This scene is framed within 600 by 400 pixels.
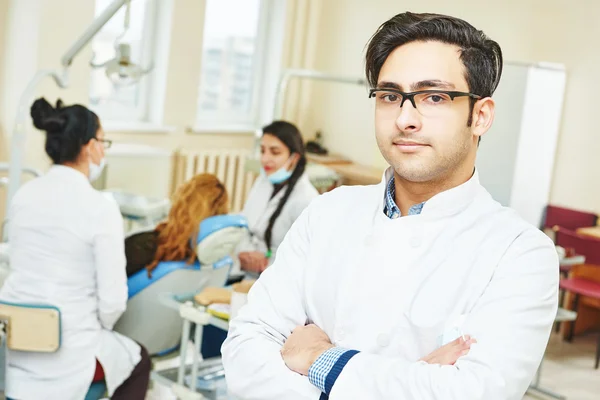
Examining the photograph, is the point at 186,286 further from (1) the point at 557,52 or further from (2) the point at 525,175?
(1) the point at 557,52

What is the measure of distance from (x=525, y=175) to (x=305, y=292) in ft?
13.7

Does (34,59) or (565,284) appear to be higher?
(34,59)

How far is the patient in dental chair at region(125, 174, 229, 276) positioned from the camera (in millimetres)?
3426

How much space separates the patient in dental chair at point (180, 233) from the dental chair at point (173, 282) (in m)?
0.04

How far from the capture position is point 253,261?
3.64 metres

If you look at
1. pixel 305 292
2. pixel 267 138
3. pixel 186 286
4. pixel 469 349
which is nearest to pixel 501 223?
pixel 469 349

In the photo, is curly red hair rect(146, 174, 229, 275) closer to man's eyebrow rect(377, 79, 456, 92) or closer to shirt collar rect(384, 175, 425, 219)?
shirt collar rect(384, 175, 425, 219)

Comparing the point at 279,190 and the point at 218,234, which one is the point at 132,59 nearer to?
the point at 279,190

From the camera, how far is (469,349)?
1.33 meters

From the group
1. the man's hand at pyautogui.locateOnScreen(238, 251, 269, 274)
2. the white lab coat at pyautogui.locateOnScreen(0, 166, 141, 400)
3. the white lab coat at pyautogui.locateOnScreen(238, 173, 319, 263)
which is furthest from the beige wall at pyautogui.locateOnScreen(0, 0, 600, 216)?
the white lab coat at pyautogui.locateOnScreen(0, 166, 141, 400)

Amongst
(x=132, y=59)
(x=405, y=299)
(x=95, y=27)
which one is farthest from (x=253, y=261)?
(x=132, y=59)

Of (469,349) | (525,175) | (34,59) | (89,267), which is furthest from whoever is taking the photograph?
(525,175)

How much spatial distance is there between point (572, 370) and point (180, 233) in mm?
2684

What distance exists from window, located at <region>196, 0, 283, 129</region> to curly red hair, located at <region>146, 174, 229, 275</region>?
9.77ft
